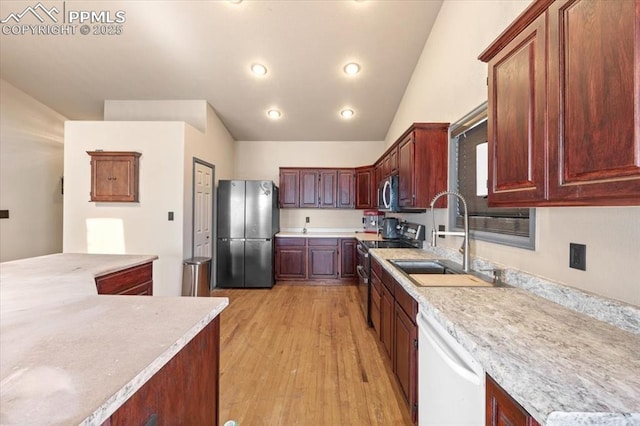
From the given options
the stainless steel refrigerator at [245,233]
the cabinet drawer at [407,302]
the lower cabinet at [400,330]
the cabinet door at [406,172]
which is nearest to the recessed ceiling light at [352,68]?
the cabinet door at [406,172]

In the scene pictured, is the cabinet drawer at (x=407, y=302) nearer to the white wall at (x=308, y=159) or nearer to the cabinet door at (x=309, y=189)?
the cabinet door at (x=309, y=189)

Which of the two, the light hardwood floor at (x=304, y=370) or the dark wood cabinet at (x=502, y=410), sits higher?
the dark wood cabinet at (x=502, y=410)

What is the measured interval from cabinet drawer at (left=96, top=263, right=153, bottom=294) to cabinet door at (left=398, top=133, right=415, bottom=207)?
2416 mm

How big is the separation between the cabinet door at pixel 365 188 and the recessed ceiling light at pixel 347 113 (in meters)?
0.96

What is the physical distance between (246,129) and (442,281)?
14.6ft

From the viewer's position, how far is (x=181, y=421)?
976 mm

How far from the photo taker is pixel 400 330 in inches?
72.3

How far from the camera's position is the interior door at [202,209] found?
400 centimetres

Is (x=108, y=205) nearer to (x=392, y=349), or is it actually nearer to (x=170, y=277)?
(x=170, y=277)

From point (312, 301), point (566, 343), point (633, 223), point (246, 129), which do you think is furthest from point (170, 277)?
point (633, 223)

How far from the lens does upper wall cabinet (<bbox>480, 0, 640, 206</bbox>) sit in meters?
0.73

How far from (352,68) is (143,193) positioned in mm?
3195

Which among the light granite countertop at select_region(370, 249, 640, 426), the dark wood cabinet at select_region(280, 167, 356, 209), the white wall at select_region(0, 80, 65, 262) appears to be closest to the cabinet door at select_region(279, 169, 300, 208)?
the dark wood cabinet at select_region(280, 167, 356, 209)

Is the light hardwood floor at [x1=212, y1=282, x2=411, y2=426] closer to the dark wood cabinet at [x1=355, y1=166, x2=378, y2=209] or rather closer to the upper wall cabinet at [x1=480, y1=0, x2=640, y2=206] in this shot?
the upper wall cabinet at [x1=480, y1=0, x2=640, y2=206]
